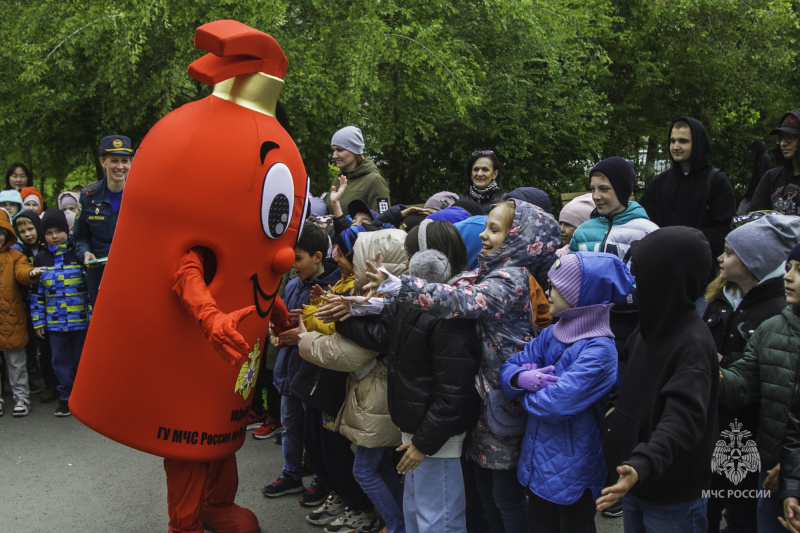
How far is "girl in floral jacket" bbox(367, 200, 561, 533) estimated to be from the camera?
334 cm

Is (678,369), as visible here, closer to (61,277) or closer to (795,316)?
(795,316)

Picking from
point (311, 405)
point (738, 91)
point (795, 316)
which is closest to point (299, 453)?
point (311, 405)

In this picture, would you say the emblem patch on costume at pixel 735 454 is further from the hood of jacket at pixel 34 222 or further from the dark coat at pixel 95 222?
the hood of jacket at pixel 34 222

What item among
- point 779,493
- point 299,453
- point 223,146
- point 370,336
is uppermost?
point 223,146

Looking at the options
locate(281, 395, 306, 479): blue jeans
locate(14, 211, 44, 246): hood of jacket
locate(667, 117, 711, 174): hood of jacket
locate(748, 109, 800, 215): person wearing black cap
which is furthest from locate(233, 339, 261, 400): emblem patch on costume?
locate(14, 211, 44, 246): hood of jacket

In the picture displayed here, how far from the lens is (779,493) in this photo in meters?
2.71

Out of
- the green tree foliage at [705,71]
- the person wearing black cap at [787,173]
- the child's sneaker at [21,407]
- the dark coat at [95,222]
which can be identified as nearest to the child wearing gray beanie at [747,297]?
the person wearing black cap at [787,173]

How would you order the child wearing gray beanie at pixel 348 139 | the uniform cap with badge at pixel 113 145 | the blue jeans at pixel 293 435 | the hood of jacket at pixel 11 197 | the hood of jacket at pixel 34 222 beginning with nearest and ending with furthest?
the blue jeans at pixel 293 435 < the uniform cap with badge at pixel 113 145 < the child wearing gray beanie at pixel 348 139 < the hood of jacket at pixel 34 222 < the hood of jacket at pixel 11 197

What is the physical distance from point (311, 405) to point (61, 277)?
3.65 m

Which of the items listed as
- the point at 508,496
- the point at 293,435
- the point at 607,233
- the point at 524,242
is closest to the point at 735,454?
the point at 508,496

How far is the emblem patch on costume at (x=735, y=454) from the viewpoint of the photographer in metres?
3.20

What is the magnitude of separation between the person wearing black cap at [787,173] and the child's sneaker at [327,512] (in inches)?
145

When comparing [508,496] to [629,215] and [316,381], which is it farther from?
[629,215]

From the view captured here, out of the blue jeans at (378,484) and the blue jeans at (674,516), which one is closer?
the blue jeans at (674,516)
